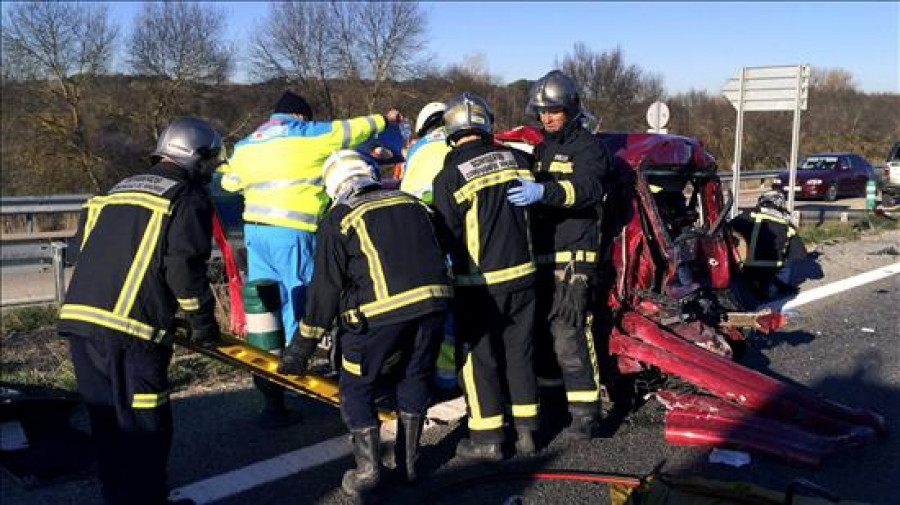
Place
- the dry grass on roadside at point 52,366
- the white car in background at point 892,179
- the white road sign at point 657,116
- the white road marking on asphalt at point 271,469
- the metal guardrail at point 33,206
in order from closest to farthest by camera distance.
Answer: the white road marking on asphalt at point 271,469, the dry grass on roadside at point 52,366, the white road sign at point 657,116, the metal guardrail at point 33,206, the white car in background at point 892,179

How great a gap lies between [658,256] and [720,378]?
A: 3.90ft

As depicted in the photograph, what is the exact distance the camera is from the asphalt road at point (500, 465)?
163 inches

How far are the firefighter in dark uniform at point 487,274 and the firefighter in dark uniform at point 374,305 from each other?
0.43 meters

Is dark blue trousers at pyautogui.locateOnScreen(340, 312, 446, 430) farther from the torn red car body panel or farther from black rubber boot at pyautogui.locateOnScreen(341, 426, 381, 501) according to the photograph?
the torn red car body panel

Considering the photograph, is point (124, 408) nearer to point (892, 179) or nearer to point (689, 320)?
point (689, 320)

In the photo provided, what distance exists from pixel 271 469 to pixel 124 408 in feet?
3.41

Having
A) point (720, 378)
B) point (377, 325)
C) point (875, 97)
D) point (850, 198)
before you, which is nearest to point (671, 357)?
point (720, 378)

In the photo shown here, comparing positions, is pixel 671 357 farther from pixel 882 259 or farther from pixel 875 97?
pixel 875 97

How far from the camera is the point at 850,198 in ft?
92.2

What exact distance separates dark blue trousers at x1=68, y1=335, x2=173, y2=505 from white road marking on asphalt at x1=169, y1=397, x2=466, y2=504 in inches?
17.1

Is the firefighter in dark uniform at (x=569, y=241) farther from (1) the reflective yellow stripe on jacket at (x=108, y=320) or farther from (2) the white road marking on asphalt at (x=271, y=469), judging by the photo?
(1) the reflective yellow stripe on jacket at (x=108, y=320)

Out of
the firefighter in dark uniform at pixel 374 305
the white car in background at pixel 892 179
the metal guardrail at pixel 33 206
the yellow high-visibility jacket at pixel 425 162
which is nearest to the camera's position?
the firefighter in dark uniform at pixel 374 305

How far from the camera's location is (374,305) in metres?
4.06

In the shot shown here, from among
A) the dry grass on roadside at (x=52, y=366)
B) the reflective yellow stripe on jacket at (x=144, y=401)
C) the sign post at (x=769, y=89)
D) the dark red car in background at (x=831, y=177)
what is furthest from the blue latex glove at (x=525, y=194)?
the dark red car in background at (x=831, y=177)
